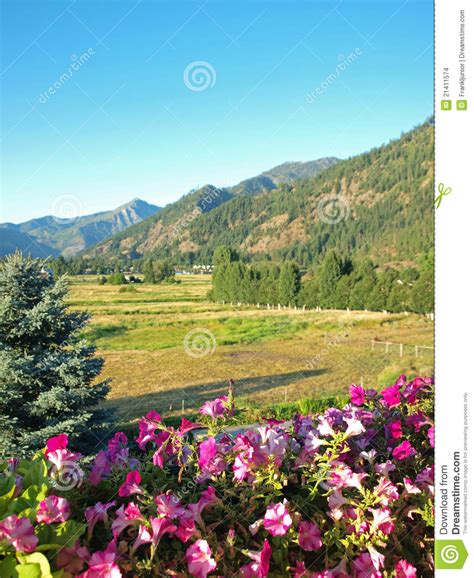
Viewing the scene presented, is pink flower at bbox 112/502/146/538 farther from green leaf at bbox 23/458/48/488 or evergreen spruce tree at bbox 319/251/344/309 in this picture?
evergreen spruce tree at bbox 319/251/344/309

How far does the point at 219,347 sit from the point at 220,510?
1307cm

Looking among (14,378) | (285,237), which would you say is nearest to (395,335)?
(285,237)

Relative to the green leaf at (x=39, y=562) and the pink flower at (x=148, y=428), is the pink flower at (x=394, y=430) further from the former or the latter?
the green leaf at (x=39, y=562)

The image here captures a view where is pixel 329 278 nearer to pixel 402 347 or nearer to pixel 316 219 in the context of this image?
pixel 402 347

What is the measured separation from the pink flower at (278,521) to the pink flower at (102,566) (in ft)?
0.94

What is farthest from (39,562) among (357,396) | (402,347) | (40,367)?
(402,347)

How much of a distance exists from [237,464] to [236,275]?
1327 cm

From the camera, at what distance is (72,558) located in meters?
0.85

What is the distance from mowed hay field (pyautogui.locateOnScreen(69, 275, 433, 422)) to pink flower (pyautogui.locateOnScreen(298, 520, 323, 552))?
6.35 m

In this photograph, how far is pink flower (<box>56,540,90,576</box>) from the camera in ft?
2.76

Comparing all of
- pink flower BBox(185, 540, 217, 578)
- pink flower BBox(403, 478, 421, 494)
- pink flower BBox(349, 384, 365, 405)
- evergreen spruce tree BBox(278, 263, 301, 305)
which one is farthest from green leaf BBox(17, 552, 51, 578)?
evergreen spruce tree BBox(278, 263, 301, 305)

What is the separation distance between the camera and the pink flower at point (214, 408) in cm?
119

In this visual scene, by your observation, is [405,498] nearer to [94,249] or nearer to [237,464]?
[237,464]

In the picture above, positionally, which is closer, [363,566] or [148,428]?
[363,566]
